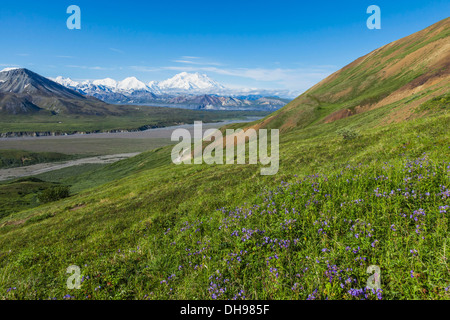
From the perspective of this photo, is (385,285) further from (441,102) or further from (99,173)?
(99,173)

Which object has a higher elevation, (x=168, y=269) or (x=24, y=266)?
(x=168, y=269)

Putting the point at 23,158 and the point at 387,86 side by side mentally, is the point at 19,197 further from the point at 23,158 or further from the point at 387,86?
the point at 387,86

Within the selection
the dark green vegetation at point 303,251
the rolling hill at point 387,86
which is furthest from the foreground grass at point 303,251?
the rolling hill at point 387,86

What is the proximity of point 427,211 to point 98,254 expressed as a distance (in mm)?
11120

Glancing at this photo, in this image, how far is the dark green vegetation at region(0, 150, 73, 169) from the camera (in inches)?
5733

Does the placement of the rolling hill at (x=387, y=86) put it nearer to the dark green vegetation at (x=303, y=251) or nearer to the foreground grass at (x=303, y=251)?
the foreground grass at (x=303, y=251)

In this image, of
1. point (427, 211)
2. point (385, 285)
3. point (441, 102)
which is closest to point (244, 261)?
point (385, 285)

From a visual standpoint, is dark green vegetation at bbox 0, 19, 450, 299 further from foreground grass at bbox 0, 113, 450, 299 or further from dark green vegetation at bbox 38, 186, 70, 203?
dark green vegetation at bbox 38, 186, 70, 203

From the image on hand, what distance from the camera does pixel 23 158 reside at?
153875 mm

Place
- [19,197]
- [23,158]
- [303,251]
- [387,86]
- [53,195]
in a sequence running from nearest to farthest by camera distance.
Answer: [303,251] → [53,195] → [387,86] → [19,197] → [23,158]

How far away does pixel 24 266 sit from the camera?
9141mm

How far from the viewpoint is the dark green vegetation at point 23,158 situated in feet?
478

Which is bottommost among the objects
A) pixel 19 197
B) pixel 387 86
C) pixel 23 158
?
pixel 19 197

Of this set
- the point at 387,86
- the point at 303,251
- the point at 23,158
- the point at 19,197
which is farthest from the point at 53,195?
the point at 23,158
